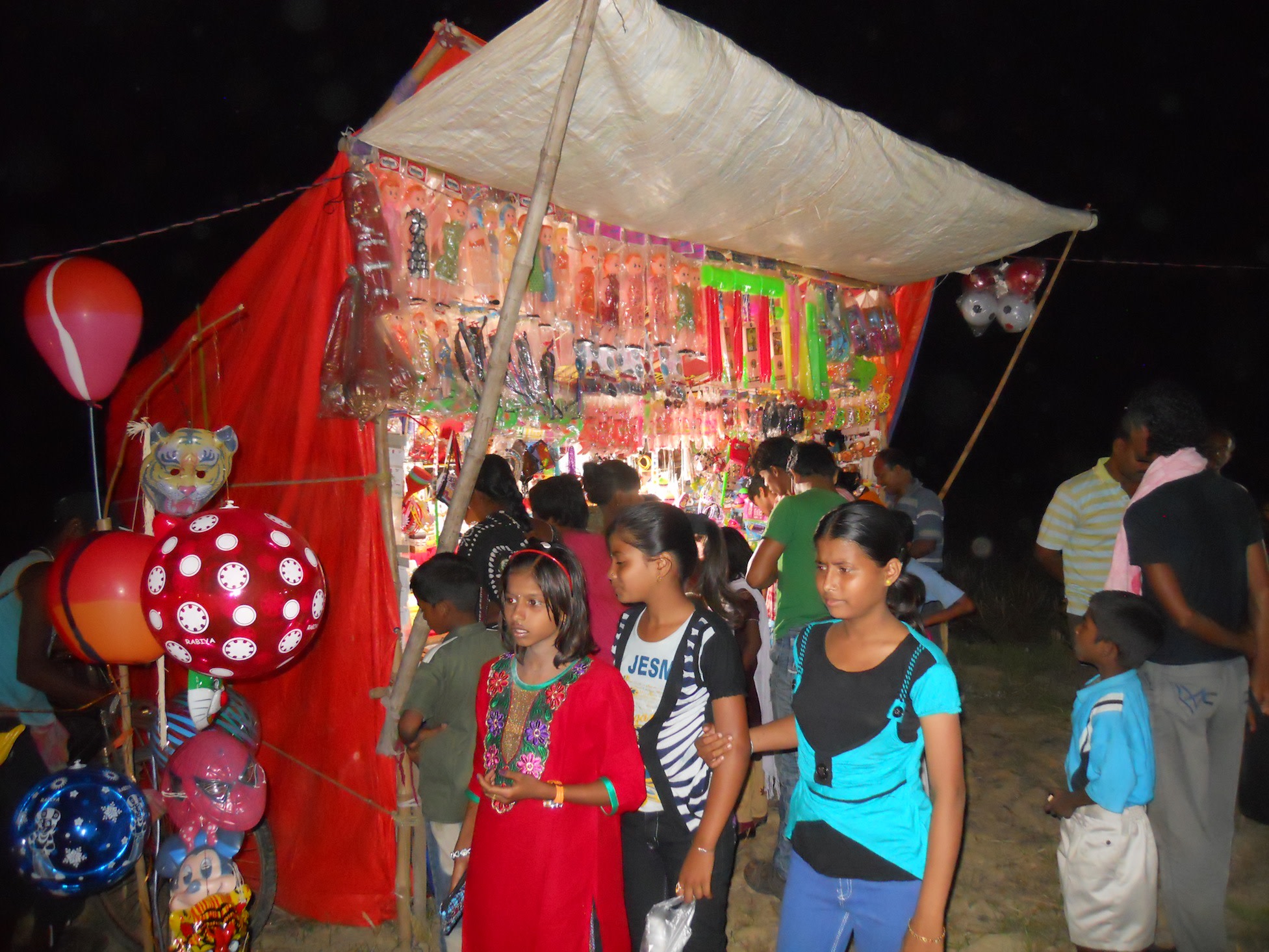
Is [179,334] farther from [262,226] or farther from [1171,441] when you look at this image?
[262,226]

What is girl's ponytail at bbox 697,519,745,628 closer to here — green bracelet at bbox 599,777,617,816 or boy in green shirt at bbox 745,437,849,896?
boy in green shirt at bbox 745,437,849,896

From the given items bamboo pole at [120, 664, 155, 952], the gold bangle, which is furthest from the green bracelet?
bamboo pole at [120, 664, 155, 952]

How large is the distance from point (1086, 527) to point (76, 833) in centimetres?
370

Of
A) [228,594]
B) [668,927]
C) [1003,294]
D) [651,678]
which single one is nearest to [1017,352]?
[1003,294]

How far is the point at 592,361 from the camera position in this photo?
418 cm

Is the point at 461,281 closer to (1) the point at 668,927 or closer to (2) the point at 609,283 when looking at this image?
(2) the point at 609,283

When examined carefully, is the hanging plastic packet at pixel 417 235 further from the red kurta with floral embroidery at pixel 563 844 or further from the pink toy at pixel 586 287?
the red kurta with floral embroidery at pixel 563 844

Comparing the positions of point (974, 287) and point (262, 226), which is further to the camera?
point (262, 226)

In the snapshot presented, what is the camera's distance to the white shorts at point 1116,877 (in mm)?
2408

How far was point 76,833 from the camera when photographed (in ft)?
7.70

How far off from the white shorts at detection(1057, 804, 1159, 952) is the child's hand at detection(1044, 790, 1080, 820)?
34 mm

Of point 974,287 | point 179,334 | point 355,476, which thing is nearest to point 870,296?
point 974,287

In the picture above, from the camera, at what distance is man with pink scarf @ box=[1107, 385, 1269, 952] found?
8.33 ft

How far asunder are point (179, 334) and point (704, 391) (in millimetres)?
2892
